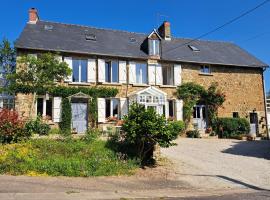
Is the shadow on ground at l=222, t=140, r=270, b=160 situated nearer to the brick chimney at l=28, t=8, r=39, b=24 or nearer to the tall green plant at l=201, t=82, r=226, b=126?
the tall green plant at l=201, t=82, r=226, b=126

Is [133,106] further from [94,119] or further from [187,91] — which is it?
[187,91]

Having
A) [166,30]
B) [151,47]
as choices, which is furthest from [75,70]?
[166,30]

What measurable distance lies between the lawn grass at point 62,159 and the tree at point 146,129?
0.93 metres

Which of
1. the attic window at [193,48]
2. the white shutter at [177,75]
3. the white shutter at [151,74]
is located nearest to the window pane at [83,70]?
the white shutter at [151,74]

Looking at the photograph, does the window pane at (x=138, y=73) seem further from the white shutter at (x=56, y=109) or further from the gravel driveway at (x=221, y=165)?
the gravel driveway at (x=221, y=165)

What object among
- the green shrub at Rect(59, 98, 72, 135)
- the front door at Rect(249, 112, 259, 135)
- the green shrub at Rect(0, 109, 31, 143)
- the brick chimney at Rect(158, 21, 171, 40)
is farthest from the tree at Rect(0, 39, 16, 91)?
the front door at Rect(249, 112, 259, 135)

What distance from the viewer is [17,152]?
36.9 ft

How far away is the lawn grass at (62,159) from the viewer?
10.4m

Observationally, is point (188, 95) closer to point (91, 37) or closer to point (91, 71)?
point (91, 71)

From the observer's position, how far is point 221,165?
1333 cm

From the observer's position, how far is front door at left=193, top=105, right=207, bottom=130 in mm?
23381

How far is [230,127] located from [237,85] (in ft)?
12.7

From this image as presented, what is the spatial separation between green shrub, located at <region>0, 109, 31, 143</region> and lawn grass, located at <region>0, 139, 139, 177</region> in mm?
515

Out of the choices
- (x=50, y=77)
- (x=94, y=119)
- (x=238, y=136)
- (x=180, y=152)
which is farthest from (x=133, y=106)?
(x=238, y=136)
